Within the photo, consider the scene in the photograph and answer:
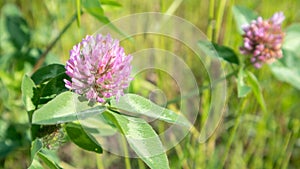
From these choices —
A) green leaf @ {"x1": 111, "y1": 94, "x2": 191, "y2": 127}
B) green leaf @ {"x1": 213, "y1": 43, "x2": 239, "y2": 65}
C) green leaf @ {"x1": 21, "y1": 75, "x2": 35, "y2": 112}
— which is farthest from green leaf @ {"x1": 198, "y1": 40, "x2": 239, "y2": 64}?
green leaf @ {"x1": 21, "y1": 75, "x2": 35, "y2": 112}

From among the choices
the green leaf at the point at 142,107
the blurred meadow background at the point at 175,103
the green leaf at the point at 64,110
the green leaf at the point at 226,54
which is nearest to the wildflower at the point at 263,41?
the green leaf at the point at 226,54

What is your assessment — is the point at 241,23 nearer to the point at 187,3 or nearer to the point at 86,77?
the point at 86,77

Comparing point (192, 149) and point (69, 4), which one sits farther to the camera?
point (69, 4)

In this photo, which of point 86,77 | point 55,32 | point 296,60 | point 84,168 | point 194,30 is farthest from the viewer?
point 194,30

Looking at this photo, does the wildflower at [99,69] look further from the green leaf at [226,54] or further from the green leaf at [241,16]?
the green leaf at [241,16]

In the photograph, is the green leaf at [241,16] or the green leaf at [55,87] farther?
the green leaf at [241,16]

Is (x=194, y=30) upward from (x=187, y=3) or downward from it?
downward

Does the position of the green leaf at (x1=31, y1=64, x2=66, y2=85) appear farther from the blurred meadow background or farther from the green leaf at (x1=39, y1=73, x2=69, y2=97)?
the blurred meadow background

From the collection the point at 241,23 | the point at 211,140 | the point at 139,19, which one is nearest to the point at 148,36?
the point at 139,19

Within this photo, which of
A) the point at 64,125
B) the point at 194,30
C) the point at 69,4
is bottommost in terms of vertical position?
the point at 64,125
